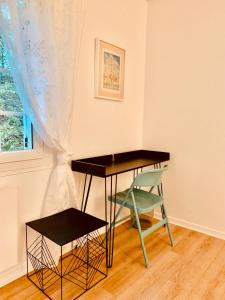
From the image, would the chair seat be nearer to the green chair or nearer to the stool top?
the green chair

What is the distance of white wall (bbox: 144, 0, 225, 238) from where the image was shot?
235 centimetres

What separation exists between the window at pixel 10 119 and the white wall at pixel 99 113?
197mm

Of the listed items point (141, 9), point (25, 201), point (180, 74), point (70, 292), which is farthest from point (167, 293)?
point (141, 9)

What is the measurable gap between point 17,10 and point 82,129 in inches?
39.8

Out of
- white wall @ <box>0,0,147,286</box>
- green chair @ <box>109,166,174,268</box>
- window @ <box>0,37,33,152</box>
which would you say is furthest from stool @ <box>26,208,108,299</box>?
window @ <box>0,37,33,152</box>

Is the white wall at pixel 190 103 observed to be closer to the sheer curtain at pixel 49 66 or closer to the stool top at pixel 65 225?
the sheer curtain at pixel 49 66

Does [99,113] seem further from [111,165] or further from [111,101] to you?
[111,165]

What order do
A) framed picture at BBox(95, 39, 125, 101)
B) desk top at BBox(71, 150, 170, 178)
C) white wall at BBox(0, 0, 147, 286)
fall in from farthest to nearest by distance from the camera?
1. framed picture at BBox(95, 39, 125, 101)
2. desk top at BBox(71, 150, 170, 178)
3. white wall at BBox(0, 0, 147, 286)

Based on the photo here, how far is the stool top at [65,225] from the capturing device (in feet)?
5.02

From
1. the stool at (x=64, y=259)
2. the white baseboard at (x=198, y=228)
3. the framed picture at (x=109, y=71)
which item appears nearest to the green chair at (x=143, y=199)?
the stool at (x=64, y=259)

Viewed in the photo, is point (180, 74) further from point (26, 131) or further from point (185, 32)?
point (26, 131)

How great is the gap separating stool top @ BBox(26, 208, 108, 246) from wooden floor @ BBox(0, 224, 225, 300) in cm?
43

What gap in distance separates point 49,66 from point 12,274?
152 cm

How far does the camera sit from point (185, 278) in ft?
5.93
